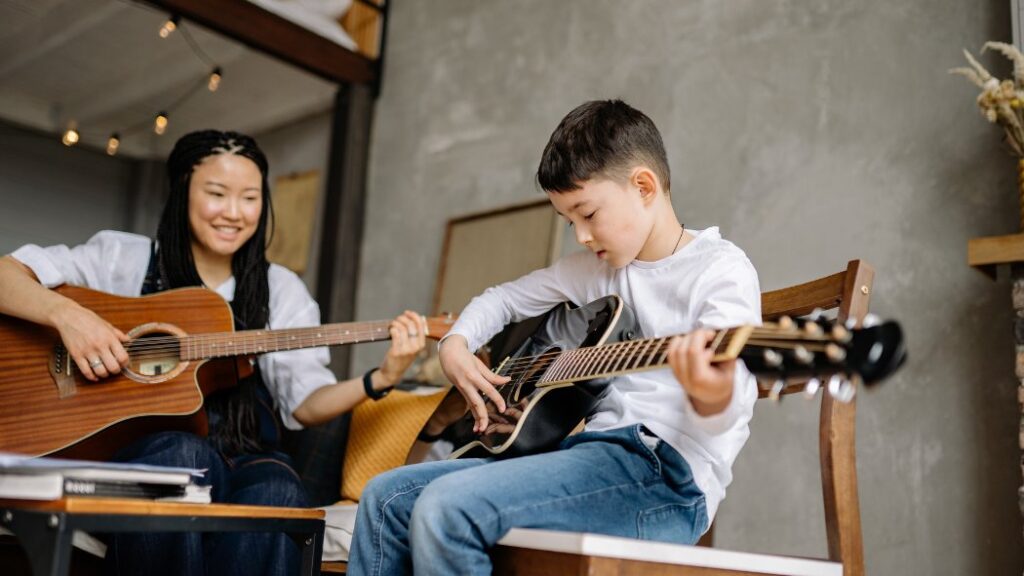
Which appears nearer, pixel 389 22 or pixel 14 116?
pixel 14 116

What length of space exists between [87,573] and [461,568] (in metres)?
0.95

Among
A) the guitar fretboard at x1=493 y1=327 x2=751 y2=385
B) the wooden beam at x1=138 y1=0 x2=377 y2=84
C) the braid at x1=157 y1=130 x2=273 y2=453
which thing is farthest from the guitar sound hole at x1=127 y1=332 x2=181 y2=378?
the wooden beam at x1=138 y1=0 x2=377 y2=84

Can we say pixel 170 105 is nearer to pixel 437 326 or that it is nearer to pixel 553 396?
pixel 437 326

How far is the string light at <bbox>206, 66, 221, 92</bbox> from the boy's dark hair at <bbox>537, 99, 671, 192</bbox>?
259cm

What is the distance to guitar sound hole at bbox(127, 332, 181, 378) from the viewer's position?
5.90 feet

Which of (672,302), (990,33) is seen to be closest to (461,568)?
(672,302)

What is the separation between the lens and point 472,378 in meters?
1.45

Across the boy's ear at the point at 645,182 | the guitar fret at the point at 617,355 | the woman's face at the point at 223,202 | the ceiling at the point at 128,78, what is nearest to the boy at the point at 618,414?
the boy's ear at the point at 645,182

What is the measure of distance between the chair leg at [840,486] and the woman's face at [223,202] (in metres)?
1.40

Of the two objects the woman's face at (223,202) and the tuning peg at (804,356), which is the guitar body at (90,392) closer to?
the woman's face at (223,202)

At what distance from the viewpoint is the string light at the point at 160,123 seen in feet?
12.6

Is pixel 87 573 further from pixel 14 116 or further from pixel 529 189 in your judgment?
pixel 14 116

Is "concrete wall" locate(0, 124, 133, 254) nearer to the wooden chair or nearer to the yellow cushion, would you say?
the yellow cushion

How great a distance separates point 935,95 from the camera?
2.13 metres
